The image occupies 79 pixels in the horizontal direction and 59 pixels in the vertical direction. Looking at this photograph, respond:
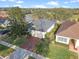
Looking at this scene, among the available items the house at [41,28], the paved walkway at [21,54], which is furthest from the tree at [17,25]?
the paved walkway at [21,54]

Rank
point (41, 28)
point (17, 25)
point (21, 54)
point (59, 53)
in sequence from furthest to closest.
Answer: point (41, 28) < point (17, 25) < point (21, 54) < point (59, 53)

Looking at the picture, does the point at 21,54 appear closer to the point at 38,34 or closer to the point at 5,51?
the point at 5,51

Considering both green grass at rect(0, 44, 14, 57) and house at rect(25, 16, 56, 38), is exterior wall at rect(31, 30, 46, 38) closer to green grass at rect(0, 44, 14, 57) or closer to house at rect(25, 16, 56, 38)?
house at rect(25, 16, 56, 38)

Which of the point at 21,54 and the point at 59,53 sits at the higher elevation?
the point at 59,53

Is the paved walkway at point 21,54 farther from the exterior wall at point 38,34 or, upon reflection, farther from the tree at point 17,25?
the tree at point 17,25

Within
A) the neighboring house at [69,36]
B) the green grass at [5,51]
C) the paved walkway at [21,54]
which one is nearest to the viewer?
the paved walkway at [21,54]

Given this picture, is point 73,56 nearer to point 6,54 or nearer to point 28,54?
point 28,54

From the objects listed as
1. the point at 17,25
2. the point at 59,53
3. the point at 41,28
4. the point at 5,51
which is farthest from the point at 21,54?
the point at 41,28

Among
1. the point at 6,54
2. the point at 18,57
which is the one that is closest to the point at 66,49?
the point at 18,57
